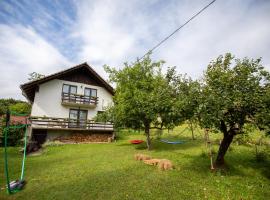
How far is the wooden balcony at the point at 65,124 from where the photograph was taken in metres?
20.0

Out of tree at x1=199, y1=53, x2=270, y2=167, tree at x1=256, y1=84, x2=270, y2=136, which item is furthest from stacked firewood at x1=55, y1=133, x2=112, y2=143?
tree at x1=256, y1=84, x2=270, y2=136

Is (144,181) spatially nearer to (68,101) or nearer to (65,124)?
(65,124)

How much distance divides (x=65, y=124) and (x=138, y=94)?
430 inches

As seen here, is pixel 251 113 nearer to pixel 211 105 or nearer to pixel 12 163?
pixel 211 105

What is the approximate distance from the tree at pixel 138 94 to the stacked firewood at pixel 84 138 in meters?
5.89

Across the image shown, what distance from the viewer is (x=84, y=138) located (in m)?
22.2

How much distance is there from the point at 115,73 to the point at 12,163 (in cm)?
1139

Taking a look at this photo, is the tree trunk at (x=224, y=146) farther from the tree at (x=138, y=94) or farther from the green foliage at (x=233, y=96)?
the tree at (x=138, y=94)

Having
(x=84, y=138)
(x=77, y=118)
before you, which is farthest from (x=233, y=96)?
(x=77, y=118)

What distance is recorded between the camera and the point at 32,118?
19656mm

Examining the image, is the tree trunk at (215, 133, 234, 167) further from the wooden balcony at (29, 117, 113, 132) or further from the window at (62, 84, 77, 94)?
the window at (62, 84, 77, 94)

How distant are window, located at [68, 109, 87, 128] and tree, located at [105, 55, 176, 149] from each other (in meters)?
6.33

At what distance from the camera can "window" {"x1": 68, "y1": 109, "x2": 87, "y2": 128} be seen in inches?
870

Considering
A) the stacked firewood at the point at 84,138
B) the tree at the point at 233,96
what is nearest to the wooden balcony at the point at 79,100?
the stacked firewood at the point at 84,138
